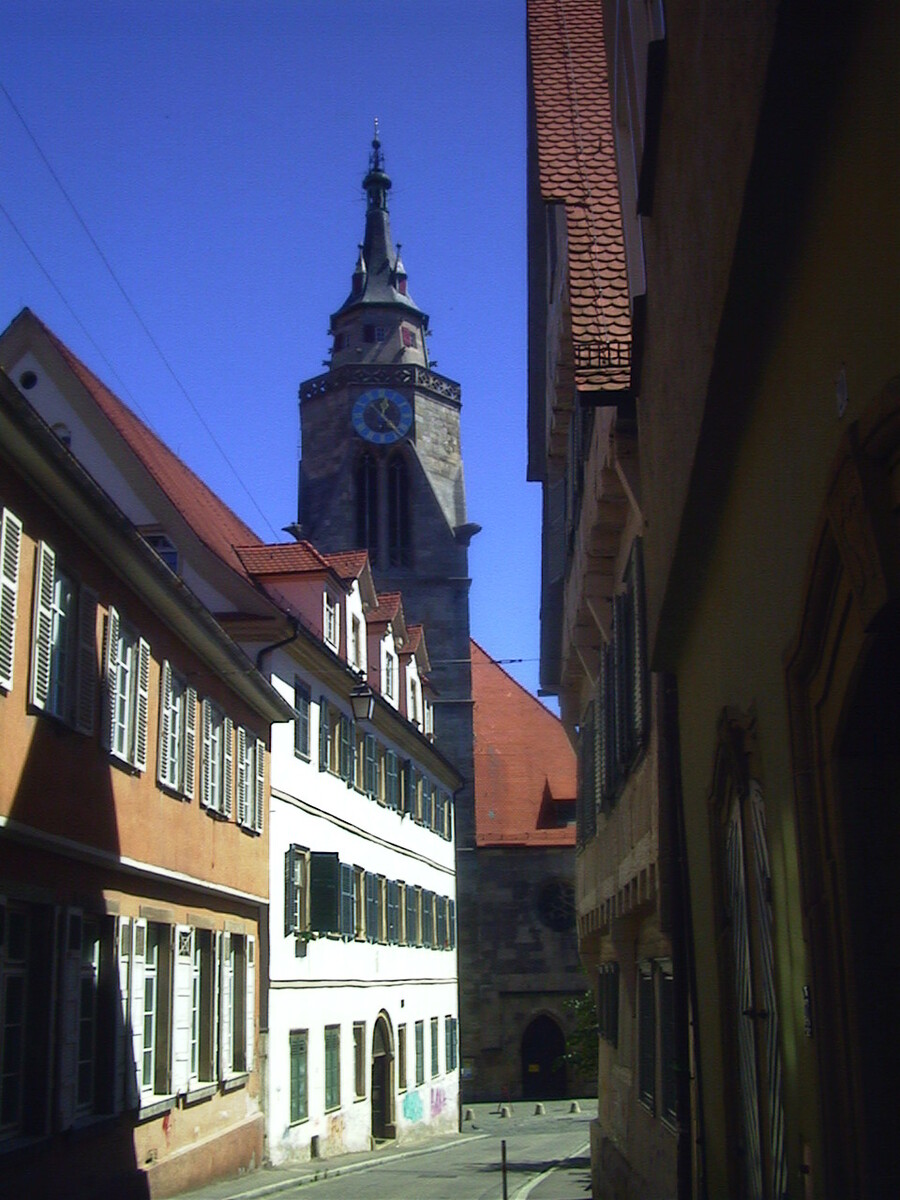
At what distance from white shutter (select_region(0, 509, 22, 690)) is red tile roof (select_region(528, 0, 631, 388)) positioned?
4.44 meters

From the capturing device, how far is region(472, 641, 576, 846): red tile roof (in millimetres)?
52844

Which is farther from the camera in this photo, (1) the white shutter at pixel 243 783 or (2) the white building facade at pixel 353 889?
(2) the white building facade at pixel 353 889

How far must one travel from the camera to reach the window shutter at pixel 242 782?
67.1ft

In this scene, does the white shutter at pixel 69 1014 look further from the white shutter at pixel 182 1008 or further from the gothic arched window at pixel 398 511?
the gothic arched window at pixel 398 511

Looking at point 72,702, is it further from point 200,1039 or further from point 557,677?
point 557,677

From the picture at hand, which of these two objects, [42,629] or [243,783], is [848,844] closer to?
[42,629]

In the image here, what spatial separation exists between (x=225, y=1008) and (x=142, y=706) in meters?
5.72

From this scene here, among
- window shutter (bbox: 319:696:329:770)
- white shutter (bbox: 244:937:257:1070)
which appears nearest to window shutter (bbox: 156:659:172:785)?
white shutter (bbox: 244:937:257:1070)

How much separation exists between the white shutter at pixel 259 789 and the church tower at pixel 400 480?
30.2 metres

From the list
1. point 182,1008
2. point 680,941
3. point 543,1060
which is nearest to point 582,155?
point 680,941

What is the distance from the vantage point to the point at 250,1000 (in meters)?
20.9

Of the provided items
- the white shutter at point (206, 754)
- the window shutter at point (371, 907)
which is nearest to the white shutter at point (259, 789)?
the white shutter at point (206, 754)

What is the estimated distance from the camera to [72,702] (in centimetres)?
1318

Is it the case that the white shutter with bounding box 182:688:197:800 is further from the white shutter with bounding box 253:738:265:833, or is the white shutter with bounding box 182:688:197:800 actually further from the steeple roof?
the steeple roof
